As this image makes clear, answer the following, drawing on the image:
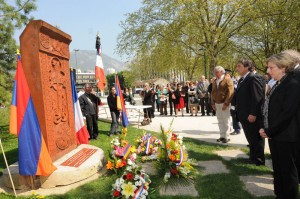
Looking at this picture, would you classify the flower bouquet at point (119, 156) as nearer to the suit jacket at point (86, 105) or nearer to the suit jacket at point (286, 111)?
the suit jacket at point (286, 111)

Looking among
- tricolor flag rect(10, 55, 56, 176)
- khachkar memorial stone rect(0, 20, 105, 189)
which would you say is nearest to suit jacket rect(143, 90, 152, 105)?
khachkar memorial stone rect(0, 20, 105, 189)

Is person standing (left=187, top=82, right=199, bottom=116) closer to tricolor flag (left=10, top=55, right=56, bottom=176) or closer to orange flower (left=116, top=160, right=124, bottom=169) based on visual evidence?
orange flower (left=116, top=160, right=124, bottom=169)

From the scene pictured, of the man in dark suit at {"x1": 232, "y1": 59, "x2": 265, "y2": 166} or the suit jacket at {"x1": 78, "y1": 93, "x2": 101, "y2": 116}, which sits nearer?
the man in dark suit at {"x1": 232, "y1": 59, "x2": 265, "y2": 166}

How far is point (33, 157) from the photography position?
4.45 metres

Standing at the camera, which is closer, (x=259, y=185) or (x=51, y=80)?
(x=259, y=185)

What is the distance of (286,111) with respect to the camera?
341 centimetres

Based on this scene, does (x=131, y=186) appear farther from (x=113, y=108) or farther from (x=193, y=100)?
(x=193, y=100)

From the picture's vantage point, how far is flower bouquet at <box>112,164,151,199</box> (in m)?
3.81

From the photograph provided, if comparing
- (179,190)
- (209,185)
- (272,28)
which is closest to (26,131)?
(179,190)

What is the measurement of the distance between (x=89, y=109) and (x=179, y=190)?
5.28 m

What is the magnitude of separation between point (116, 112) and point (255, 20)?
17103 mm

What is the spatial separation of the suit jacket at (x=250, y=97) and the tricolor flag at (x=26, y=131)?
3.89m

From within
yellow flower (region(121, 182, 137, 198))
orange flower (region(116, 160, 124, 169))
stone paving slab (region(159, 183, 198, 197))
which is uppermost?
orange flower (region(116, 160, 124, 169))

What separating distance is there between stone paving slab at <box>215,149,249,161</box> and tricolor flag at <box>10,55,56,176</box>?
12.5ft
